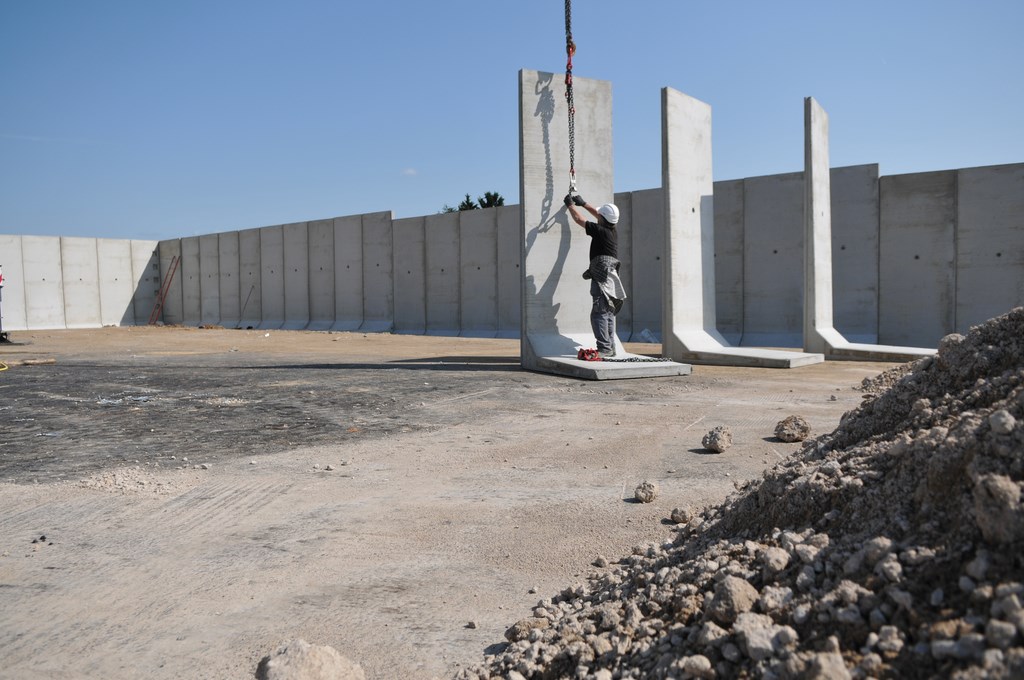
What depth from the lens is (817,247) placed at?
1262 cm

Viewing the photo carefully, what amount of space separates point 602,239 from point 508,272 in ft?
35.4

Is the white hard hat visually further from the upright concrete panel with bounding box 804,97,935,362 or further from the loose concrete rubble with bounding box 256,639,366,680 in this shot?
the loose concrete rubble with bounding box 256,639,366,680

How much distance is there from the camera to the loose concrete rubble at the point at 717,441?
4961 mm

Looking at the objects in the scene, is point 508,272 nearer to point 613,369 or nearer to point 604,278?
point 604,278

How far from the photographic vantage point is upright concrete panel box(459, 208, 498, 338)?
21578 millimetres

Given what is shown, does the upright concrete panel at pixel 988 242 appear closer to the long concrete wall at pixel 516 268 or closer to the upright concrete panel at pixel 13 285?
the long concrete wall at pixel 516 268

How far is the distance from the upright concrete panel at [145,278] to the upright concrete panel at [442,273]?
615 inches

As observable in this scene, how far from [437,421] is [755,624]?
15.5 ft

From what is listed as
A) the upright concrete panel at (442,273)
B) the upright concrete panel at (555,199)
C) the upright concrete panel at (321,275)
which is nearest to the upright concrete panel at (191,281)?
the upright concrete panel at (321,275)

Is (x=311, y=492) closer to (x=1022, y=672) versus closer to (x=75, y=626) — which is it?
(x=75, y=626)

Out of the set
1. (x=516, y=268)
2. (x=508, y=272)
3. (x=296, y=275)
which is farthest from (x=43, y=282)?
(x=516, y=268)

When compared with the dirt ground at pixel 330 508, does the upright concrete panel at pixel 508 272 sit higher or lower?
higher

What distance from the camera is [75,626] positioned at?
2553mm

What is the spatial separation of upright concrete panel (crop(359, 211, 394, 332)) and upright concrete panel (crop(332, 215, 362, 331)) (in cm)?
24
